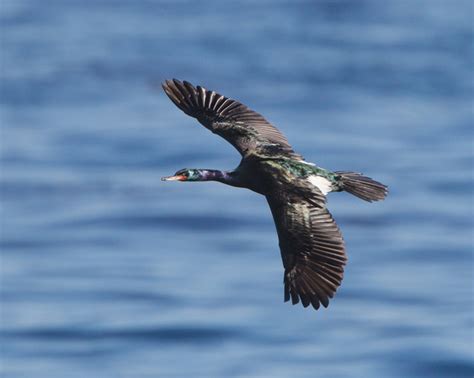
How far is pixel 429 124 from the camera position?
138ft

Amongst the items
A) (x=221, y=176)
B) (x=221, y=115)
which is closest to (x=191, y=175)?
(x=221, y=176)

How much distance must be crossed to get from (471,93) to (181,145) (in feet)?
26.6

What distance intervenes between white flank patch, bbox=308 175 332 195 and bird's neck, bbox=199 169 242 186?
625 millimetres

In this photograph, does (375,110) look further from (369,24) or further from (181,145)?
(181,145)

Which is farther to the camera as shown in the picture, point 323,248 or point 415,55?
point 415,55

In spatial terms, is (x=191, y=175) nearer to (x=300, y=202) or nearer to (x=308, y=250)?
(x=300, y=202)

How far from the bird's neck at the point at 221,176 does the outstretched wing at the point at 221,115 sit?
0.51 meters

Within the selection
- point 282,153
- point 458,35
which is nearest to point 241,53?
point 458,35

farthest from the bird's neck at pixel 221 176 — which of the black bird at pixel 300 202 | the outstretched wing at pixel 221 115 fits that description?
the outstretched wing at pixel 221 115

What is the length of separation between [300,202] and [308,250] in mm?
393

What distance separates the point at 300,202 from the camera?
14789 mm

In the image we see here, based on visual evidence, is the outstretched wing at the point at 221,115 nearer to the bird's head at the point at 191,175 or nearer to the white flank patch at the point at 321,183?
the bird's head at the point at 191,175

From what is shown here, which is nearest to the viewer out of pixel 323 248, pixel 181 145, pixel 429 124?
pixel 323 248

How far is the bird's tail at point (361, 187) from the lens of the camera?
50.8 ft
